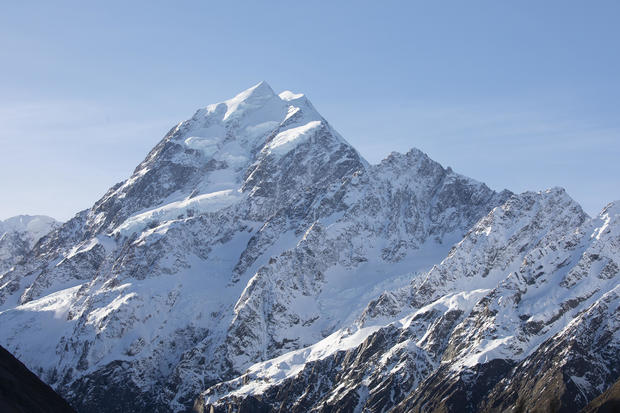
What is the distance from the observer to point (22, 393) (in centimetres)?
10081

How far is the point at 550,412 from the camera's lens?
57375mm

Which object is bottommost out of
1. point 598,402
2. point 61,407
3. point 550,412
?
point 598,402

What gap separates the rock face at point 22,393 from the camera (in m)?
95.3

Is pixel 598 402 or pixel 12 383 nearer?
pixel 12 383

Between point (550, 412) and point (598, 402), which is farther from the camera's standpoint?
point (598, 402)

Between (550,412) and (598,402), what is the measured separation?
475 feet

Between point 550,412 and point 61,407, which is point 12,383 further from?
point 550,412

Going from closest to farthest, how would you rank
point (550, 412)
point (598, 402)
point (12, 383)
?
point (550, 412) → point (12, 383) → point (598, 402)

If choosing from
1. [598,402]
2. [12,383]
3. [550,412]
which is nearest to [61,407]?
[12,383]

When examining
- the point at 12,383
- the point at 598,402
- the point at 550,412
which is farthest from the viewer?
the point at 598,402

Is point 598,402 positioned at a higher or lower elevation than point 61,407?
lower

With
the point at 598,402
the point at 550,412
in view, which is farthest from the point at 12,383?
the point at 598,402

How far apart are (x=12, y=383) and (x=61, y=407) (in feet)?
28.6

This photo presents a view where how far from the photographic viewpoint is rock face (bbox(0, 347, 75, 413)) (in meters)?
95.3
